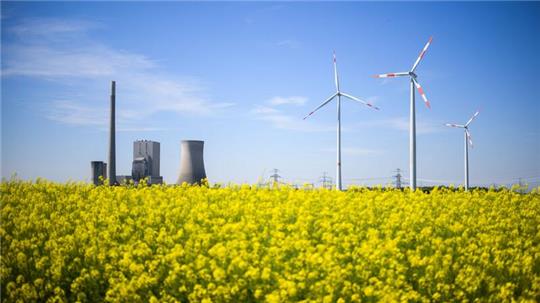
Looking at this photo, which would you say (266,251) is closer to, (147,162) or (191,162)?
(191,162)

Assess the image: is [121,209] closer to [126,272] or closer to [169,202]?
[169,202]

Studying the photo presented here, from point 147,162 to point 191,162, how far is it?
9.08 metres

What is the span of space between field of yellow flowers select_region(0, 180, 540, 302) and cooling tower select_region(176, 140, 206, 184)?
80.1 feet

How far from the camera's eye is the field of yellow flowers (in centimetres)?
683

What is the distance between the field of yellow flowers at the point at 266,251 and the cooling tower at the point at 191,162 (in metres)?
24.4

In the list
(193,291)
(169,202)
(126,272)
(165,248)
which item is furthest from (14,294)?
(169,202)

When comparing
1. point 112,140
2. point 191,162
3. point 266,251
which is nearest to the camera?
point 266,251

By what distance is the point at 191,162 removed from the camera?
36469mm

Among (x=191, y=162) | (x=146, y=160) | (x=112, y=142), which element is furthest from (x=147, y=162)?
(x=112, y=142)

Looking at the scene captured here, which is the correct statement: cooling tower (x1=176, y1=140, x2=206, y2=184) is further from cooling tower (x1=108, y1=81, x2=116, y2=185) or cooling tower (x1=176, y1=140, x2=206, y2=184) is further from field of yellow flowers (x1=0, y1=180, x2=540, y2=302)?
field of yellow flowers (x1=0, y1=180, x2=540, y2=302)

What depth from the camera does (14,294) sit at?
7.53 metres

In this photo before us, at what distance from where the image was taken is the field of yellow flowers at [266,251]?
22.4 ft

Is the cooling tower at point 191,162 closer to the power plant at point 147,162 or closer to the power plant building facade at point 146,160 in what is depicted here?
the power plant at point 147,162

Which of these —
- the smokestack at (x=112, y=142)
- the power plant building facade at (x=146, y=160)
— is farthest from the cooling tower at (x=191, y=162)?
the smokestack at (x=112, y=142)
